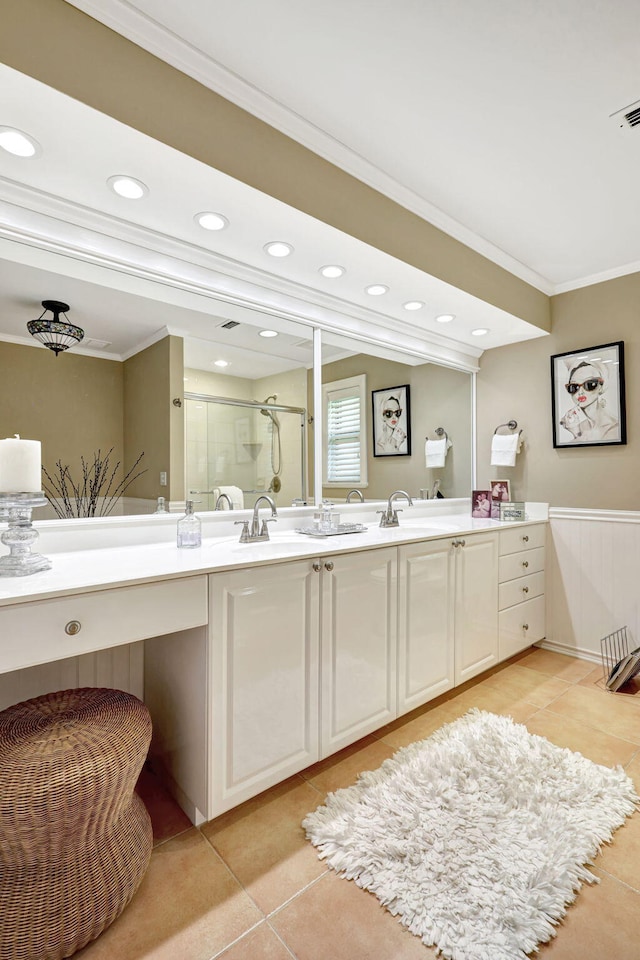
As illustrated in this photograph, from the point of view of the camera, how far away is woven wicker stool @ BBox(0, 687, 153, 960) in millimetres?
1062

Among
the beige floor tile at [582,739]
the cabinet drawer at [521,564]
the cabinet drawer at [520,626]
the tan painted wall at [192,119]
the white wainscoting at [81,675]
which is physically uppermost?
the tan painted wall at [192,119]

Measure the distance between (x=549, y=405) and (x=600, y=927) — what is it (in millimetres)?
2634

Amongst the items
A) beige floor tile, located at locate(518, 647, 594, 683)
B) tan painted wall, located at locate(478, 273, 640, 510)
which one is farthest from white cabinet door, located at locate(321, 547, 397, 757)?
tan painted wall, located at locate(478, 273, 640, 510)

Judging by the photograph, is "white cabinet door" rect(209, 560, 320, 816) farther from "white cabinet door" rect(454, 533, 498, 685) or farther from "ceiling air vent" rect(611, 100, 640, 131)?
"ceiling air vent" rect(611, 100, 640, 131)

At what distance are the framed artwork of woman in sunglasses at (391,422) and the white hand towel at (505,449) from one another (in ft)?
2.29

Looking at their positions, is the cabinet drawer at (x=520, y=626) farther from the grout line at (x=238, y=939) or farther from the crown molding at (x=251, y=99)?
the crown molding at (x=251, y=99)

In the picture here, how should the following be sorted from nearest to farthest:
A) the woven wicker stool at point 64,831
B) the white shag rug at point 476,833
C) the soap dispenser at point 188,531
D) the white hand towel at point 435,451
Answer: the woven wicker stool at point 64,831 < the white shag rug at point 476,833 < the soap dispenser at point 188,531 < the white hand towel at point 435,451

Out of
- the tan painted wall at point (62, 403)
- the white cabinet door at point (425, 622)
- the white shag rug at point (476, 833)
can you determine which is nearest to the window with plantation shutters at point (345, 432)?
the white cabinet door at point (425, 622)

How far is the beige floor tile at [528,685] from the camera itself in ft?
7.89

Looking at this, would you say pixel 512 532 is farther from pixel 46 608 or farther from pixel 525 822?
pixel 46 608

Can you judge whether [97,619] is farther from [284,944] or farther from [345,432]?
[345,432]

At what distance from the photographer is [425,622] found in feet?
7.03

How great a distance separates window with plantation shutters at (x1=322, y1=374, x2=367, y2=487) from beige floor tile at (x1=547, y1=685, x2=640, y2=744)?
1549 mm

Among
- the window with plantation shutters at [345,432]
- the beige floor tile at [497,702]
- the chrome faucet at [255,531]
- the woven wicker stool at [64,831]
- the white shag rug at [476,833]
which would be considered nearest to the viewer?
the woven wicker stool at [64,831]
